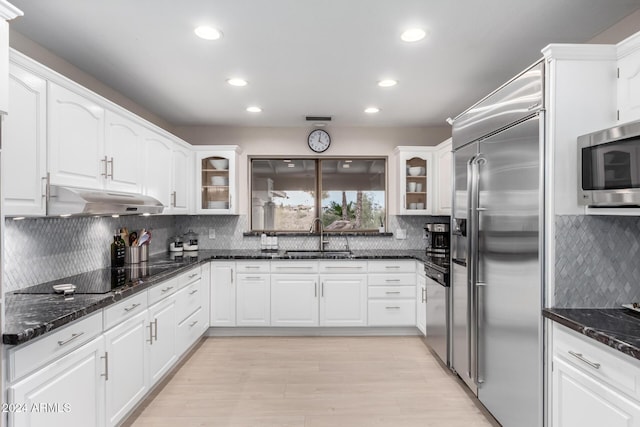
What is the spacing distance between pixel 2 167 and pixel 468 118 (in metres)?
2.66

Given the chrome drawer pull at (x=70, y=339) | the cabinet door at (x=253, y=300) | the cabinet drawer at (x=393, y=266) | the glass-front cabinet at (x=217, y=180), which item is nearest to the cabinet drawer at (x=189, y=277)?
the cabinet door at (x=253, y=300)

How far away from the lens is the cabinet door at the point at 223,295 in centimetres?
407

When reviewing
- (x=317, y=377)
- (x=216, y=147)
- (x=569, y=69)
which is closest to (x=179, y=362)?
(x=317, y=377)

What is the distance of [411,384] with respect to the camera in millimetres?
2957

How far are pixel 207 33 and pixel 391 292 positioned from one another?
3058 mm

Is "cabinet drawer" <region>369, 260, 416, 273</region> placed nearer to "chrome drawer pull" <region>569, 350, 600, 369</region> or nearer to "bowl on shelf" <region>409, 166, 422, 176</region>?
"bowl on shelf" <region>409, 166, 422, 176</region>

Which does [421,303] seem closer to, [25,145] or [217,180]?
[217,180]

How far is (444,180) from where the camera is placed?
413 cm

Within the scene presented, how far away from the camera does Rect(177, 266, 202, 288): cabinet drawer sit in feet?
10.7

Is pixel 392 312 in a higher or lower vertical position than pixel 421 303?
lower

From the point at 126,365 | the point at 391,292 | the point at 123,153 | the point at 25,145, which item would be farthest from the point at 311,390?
the point at 25,145

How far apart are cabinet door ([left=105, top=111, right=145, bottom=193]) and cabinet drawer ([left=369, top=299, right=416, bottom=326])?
265 cm

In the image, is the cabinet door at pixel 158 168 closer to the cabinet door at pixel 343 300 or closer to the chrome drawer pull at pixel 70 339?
the chrome drawer pull at pixel 70 339

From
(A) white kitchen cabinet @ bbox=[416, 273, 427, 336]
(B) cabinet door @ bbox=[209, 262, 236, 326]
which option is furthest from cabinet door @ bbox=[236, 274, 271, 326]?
(A) white kitchen cabinet @ bbox=[416, 273, 427, 336]
